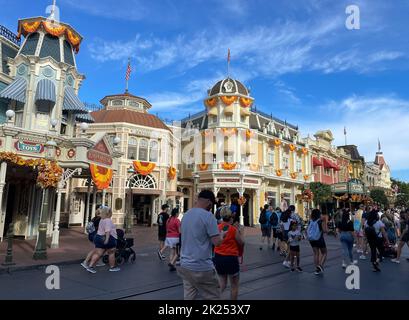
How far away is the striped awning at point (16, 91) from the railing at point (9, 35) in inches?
121

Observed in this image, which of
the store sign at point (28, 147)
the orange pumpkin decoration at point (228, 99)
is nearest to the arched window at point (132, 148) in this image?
the orange pumpkin decoration at point (228, 99)

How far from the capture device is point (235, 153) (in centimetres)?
2961

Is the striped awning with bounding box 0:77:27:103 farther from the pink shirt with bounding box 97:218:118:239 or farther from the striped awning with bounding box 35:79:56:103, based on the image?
the pink shirt with bounding box 97:218:118:239

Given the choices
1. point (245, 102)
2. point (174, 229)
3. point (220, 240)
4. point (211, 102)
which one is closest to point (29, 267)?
point (174, 229)

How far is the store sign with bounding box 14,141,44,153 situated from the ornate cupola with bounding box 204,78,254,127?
19519mm

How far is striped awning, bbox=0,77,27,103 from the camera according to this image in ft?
43.0

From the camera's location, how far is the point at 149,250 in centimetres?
1284

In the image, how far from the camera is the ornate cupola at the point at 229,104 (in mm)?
29859

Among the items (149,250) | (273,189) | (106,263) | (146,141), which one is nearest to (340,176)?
(273,189)

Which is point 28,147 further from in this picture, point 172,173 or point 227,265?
point 172,173

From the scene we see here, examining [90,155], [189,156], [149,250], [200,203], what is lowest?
[149,250]

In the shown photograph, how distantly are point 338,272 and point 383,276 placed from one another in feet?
3.53
